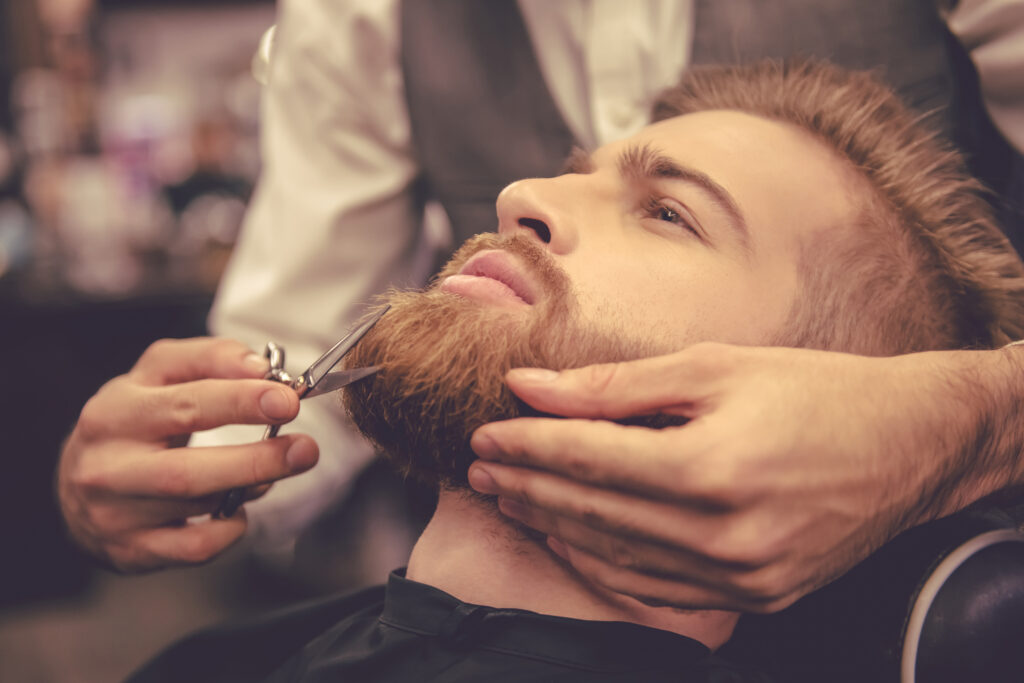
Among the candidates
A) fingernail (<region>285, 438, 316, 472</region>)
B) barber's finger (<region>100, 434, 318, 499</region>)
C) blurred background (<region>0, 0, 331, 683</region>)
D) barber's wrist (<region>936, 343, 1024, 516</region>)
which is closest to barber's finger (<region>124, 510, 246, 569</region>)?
barber's finger (<region>100, 434, 318, 499</region>)

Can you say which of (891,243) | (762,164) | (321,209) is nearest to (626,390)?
(762,164)

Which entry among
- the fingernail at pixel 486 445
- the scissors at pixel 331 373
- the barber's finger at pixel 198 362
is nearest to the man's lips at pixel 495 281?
the scissors at pixel 331 373

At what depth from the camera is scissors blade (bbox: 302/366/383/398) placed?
0.96m

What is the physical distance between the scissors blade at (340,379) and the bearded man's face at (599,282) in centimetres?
2

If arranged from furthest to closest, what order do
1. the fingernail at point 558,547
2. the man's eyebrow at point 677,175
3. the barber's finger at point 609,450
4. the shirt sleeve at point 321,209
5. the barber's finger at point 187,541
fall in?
1. the shirt sleeve at point 321,209
2. the barber's finger at point 187,541
3. the man's eyebrow at point 677,175
4. the fingernail at point 558,547
5. the barber's finger at point 609,450

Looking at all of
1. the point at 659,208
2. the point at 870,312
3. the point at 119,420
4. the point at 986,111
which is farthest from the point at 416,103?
the point at 986,111

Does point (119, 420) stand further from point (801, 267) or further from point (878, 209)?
point (878, 209)

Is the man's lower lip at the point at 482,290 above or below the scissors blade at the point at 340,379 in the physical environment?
above

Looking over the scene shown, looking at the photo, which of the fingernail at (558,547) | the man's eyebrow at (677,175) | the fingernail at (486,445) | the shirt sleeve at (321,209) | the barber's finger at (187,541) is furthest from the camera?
the shirt sleeve at (321,209)

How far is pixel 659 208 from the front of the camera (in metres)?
1.04

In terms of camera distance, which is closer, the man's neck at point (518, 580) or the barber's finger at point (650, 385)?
the barber's finger at point (650, 385)

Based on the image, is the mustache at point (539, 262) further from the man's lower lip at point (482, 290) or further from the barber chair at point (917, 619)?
the barber chair at point (917, 619)

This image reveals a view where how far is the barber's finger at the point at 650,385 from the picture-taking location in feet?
2.41

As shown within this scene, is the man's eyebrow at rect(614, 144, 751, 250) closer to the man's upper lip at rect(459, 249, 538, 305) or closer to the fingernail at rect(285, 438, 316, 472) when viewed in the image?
the man's upper lip at rect(459, 249, 538, 305)
